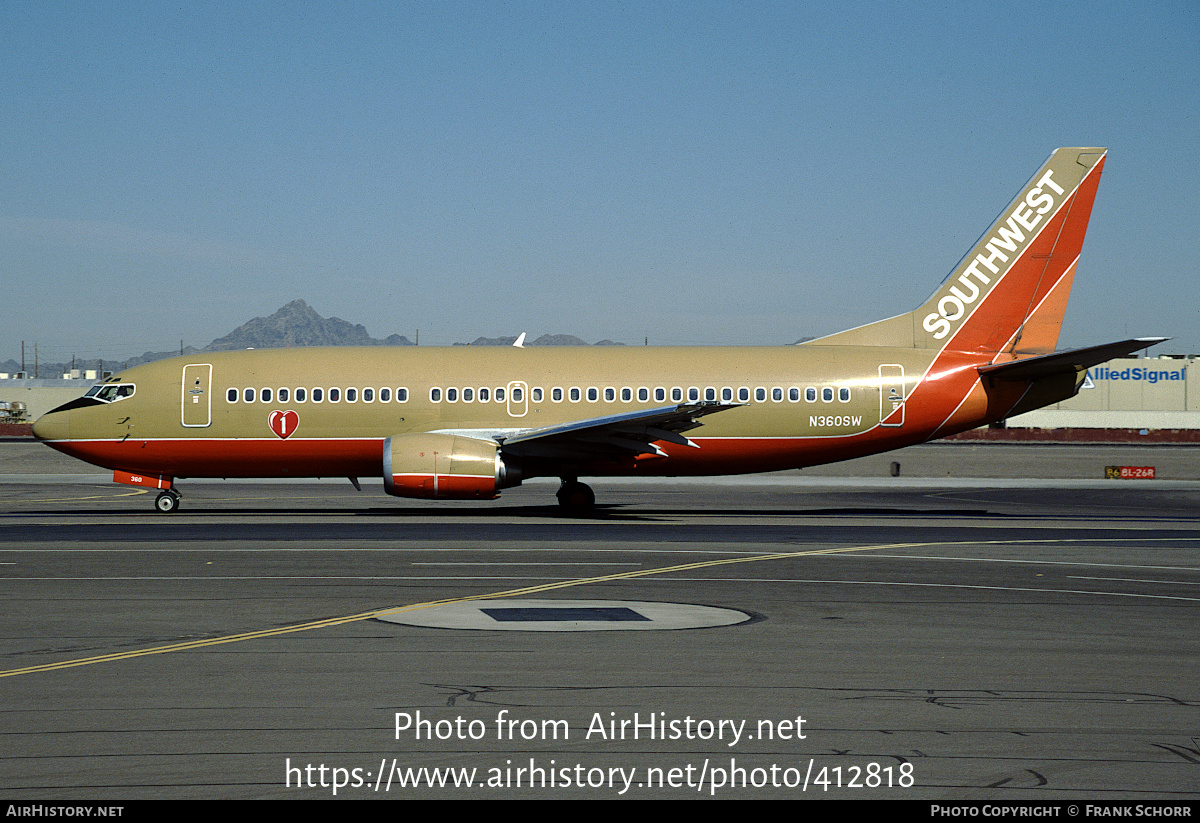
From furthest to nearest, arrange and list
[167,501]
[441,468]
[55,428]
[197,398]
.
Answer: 1. [167,501]
2. [197,398]
3. [55,428]
4. [441,468]

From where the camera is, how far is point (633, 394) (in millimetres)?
32344

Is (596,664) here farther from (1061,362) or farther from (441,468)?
(1061,362)

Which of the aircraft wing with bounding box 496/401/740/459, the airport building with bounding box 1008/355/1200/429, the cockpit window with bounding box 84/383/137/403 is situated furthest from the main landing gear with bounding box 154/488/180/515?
the airport building with bounding box 1008/355/1200/429

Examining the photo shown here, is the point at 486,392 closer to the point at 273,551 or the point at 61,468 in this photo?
the point at 273,551

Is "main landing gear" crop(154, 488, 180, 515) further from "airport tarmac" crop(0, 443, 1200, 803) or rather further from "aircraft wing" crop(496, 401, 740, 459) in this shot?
"aircraft wing" crop(496, 401, 740, 459)

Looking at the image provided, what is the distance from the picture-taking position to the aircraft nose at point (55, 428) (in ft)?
103

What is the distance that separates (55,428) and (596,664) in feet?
83.8

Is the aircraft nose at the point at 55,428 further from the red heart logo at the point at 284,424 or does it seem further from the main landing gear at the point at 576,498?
the main landing gear at the point at 576,498

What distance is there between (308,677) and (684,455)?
71.7ft

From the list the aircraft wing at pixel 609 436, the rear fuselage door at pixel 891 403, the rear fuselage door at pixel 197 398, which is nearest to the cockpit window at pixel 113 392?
the rear fuselage door at pixel 197 398

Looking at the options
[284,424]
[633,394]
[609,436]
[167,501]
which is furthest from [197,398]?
[633,394]

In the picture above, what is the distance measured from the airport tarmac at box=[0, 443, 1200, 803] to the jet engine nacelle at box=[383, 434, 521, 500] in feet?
12.0

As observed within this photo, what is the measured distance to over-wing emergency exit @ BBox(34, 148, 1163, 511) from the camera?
1242 inches

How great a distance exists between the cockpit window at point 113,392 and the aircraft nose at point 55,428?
101 centimetres
